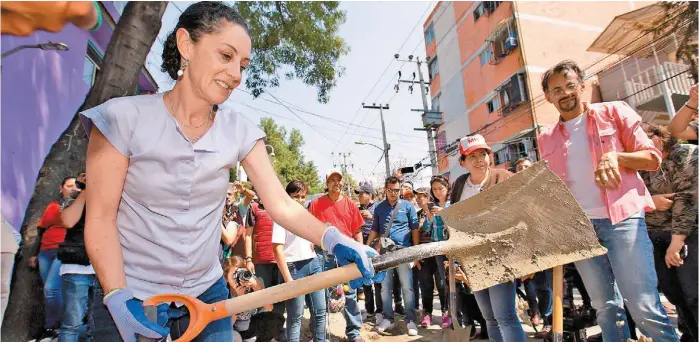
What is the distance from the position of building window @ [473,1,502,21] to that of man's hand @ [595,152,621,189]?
2003 centimetres

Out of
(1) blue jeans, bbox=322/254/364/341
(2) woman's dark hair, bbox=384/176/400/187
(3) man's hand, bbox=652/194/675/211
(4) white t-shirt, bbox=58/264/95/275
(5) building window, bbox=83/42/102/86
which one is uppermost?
(5) building window, bbox=83/42/102/86

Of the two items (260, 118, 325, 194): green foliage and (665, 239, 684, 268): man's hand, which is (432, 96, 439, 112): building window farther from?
(665, 239, 684, 268): man's hand

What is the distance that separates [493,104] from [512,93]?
1751 millimetres

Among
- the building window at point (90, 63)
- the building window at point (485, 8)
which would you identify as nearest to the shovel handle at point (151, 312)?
the building window at point (90, 63)

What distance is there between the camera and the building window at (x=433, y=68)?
82.9ft

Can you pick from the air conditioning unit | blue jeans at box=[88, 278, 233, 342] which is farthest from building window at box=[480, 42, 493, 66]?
blue jeans at box=[88, 278, 233, 342]

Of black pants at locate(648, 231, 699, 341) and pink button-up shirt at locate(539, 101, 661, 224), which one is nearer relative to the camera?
pink button-up shirt at locate(539, 101, 661, 224)

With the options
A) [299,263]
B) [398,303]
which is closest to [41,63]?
[299,263]

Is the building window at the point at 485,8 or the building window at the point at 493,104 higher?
the building window at the point at 485,8

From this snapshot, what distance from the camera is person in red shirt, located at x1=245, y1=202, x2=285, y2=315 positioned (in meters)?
4.29

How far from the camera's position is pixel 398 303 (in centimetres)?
586

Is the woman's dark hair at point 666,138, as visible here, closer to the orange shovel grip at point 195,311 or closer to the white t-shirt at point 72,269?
the orange shovel grip at point 195,311

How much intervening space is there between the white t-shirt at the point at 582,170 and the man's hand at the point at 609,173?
11.7 inches

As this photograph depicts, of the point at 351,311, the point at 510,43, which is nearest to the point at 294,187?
the point at 351,311
